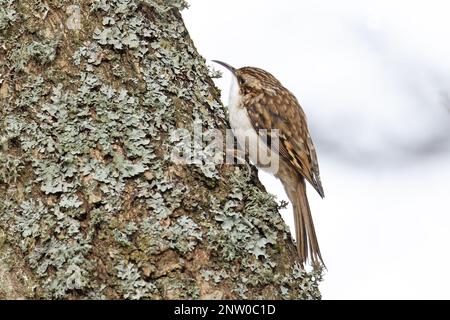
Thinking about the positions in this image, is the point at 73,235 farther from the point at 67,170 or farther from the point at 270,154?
the point at 270,154

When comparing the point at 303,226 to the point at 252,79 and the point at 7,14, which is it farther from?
the point at 7,14

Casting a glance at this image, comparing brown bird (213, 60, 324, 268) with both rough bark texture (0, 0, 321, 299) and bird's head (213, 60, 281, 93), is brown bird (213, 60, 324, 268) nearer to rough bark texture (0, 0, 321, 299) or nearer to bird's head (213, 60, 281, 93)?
bird's head (213, 60, 281, 93)

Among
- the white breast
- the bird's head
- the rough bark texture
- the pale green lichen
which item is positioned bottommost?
the rough bark texture

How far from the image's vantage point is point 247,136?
300cm

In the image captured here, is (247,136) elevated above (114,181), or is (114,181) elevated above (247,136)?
(247,136)

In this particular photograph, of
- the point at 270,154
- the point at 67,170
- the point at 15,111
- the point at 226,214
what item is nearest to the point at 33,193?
the point at 67,170

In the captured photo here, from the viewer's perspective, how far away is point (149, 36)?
2.59m

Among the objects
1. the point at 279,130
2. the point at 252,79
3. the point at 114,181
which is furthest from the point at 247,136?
the point at 114,181

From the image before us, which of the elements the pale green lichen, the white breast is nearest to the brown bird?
the white breast

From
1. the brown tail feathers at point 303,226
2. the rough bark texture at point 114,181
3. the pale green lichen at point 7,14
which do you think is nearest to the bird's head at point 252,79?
the brown tail feathers at point 303,226

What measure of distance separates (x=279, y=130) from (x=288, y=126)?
63 millimetres

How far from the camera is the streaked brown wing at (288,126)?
3.30 m

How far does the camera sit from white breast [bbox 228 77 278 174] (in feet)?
9.36

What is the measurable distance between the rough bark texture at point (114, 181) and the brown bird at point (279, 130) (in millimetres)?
631
